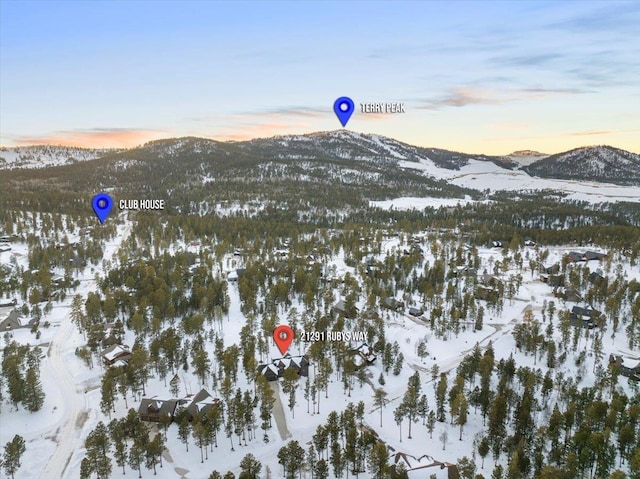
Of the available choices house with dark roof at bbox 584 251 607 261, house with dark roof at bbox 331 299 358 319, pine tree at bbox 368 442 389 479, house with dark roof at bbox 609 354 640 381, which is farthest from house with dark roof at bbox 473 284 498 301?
pine tree at bbox 368 442 389 479

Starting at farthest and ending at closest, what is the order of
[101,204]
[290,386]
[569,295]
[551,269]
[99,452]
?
[551,269]
[569,295]
[101,204]
[290,386]
[99,452]

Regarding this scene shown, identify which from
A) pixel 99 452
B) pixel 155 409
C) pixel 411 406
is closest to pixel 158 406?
pixel 155 409

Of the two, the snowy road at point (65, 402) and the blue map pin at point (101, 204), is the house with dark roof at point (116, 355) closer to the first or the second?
the snowy road at point (65, 402)

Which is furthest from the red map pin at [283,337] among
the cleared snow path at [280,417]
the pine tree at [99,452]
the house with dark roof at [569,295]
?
the house with dark roof at [569,295]

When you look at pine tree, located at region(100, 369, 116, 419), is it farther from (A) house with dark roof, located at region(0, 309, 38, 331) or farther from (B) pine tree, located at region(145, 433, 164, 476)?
(A) house with dark roof, located at region(0, 309, 38, 331)

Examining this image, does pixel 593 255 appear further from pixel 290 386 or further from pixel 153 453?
pixel 153 453

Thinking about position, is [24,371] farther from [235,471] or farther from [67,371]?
[235,471]
